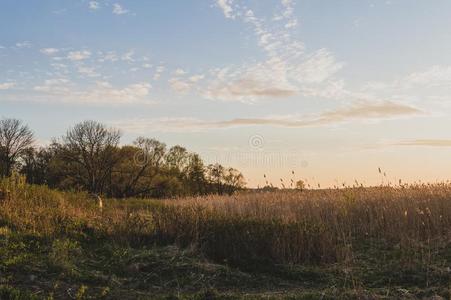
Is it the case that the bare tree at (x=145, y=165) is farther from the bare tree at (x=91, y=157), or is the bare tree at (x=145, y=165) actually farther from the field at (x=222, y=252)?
the field at (x=222, y=252)

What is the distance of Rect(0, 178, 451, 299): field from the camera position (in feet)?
21.0

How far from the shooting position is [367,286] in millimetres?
6793

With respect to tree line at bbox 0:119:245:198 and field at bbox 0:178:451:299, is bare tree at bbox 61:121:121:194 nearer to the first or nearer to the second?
tree line at bbox 0:119:245:198

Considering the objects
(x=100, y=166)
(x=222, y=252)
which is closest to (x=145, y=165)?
(x=100, y=166)

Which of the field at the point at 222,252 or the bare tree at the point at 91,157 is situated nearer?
the field at the point at 222,252

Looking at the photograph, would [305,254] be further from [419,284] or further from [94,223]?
[94,223]

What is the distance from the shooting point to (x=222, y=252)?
8617mm

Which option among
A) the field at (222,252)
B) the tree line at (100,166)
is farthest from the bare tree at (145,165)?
the field at (222,252)

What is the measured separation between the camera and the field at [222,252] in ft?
21.0

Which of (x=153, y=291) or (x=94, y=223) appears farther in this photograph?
(x=94, y=223)

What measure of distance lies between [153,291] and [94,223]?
479cm

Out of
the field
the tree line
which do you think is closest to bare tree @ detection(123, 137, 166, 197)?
the tree line

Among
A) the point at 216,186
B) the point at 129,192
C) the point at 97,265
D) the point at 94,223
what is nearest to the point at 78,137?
the point at 129,192

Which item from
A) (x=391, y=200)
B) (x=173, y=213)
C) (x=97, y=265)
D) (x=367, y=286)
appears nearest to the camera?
(x=367, y=286)
